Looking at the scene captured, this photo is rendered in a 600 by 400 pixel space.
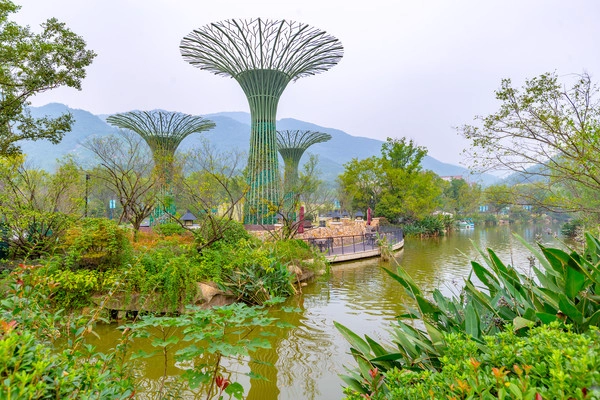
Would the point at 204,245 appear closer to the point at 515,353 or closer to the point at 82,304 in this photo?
the point at 82,304

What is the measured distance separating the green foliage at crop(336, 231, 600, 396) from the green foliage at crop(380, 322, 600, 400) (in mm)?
328

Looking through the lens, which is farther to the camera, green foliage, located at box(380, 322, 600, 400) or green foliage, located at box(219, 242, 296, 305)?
green foliage, located at box(219, 242, 296, 305)

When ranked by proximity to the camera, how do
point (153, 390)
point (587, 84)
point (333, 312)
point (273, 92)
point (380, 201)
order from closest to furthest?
1. point (153, 390)
2. point (587, 84)
3. point (333, 312)
4. point (273, 92)
5. point (380, 201)

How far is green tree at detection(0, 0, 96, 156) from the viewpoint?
22.1 feet

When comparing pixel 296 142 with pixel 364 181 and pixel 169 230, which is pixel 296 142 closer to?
pixel 364 181

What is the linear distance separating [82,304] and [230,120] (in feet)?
576

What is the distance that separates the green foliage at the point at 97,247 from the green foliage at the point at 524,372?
597 cm

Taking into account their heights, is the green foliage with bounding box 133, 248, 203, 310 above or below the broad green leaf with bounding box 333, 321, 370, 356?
below

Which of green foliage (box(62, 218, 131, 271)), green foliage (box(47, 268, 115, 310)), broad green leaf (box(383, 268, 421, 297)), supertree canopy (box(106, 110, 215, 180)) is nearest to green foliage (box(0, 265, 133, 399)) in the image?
broad green leaf (box(383, 268, 421, 297))

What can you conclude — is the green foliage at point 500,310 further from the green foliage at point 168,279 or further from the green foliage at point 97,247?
the green foliage at point 97,247

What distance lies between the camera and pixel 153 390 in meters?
3.66

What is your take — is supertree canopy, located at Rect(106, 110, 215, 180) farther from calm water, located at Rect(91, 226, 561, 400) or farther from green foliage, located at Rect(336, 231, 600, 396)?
green foliage, located at Rect(336, 231, 600, 396)

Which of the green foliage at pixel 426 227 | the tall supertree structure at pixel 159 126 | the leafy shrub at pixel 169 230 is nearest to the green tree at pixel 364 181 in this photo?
the green foliage at pixel 426 227

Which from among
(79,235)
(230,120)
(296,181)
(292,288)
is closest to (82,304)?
(79,235)
